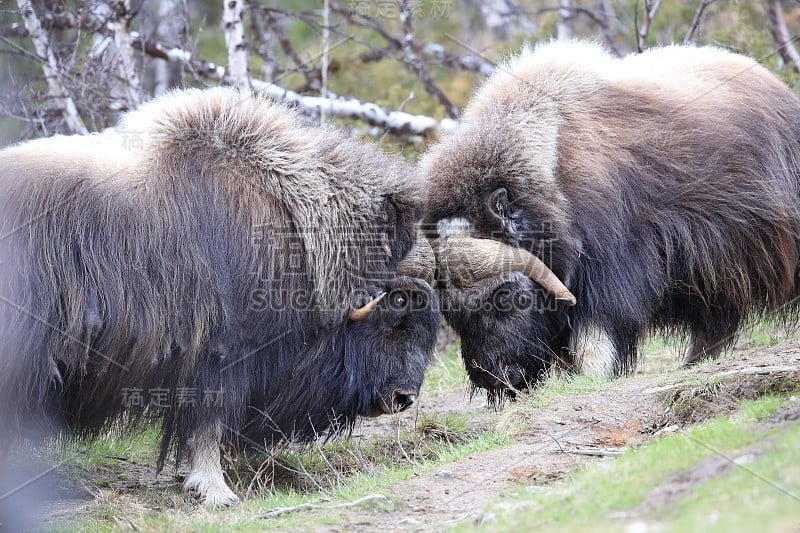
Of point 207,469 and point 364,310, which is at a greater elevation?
point 364,310

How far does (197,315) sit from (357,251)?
80 centimetres

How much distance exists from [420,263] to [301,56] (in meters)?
4.58

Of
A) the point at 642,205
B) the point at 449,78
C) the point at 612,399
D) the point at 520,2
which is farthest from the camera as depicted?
the point at 520,2

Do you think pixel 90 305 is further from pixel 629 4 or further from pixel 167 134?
pixel 629 4

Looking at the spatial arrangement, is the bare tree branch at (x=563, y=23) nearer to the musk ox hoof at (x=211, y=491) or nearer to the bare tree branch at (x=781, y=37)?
the bare tree branch at (x=781, y=37)

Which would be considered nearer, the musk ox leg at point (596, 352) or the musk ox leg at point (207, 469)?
the musk ox leg at point (207, 469)

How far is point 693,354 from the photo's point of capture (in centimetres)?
Answer: 537

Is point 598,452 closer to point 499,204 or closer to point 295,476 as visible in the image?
point 499,204

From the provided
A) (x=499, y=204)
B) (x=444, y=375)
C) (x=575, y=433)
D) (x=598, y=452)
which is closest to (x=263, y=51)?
(x=444, y=375)

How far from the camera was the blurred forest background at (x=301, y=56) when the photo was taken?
20.9ft

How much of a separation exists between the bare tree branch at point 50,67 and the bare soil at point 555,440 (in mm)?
2725

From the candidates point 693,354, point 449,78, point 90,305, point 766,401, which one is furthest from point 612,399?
point 449,78

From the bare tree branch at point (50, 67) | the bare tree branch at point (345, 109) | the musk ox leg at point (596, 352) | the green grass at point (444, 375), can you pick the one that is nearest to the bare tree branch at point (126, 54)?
the bare tree branch at point (50, 67)

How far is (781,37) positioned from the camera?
25.0 ft
